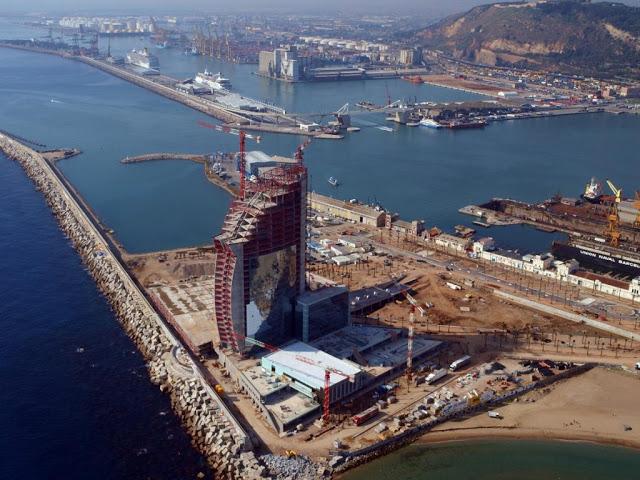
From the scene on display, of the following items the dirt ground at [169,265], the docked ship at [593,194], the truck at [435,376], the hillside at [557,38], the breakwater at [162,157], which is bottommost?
the truck at [435,376]

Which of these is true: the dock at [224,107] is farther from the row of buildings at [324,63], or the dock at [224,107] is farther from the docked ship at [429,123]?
the row of buildings at [324,63]

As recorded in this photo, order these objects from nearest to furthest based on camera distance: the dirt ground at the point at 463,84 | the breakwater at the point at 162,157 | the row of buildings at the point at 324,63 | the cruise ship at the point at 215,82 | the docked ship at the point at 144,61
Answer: the breakwater at the point at 162,157, the cruise ship at the point at 215,82, the dirt ground at the point at 463,84, the row of buildings at the point at 324,63, the docked ship at the point at 144,61

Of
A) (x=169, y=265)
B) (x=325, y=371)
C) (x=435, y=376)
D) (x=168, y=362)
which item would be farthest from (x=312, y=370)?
(x=169, y=265)

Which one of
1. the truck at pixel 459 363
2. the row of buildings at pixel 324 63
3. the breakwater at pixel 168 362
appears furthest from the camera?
the row of buildings at pixel 324 63

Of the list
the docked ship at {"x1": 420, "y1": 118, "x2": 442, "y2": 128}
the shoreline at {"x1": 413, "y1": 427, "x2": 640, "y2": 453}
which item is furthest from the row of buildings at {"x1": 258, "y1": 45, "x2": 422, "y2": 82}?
the shoreline at {"x1": 413, "y1": 427, "x2": 640, "y2": 453}

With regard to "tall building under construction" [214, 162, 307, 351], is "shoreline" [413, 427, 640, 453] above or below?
below

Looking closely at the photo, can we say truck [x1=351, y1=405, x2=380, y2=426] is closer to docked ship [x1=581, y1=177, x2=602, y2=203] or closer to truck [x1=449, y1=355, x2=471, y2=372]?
truck [x1=449, y1=355, x2=471, y2=372]

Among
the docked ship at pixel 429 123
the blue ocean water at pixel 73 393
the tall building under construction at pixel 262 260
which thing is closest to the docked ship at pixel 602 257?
the tall building under construction at pixel 262 260

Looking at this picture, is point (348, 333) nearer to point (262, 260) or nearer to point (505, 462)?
point (262, 260)
